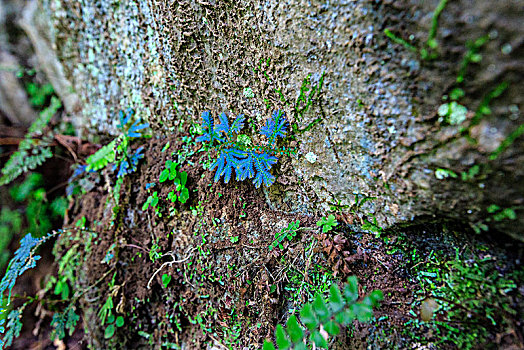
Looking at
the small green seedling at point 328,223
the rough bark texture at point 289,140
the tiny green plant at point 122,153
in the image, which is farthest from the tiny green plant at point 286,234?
the tiny green plant at point 122,153

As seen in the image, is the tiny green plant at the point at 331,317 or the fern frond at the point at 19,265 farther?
the fern frond at the point at 19,265

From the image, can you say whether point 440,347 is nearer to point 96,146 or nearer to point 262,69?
point 262,69

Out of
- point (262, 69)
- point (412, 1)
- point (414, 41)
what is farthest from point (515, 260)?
point (262, 69)

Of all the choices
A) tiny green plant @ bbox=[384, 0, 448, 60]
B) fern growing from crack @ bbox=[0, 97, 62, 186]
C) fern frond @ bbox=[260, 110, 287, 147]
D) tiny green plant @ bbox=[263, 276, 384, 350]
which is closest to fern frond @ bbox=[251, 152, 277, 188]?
fern frond @ bbox=[260, 110, 287, 147]

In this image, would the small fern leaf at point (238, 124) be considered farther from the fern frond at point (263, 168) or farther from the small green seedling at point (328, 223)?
the small green seedling at point (328, 223)

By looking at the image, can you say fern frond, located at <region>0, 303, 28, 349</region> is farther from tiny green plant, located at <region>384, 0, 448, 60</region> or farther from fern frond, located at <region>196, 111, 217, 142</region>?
tiny green plant, located at <region>384, 0, 448, 60</region>

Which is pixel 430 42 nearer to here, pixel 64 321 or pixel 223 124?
pixel 223 124

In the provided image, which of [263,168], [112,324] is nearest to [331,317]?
[263,168]
